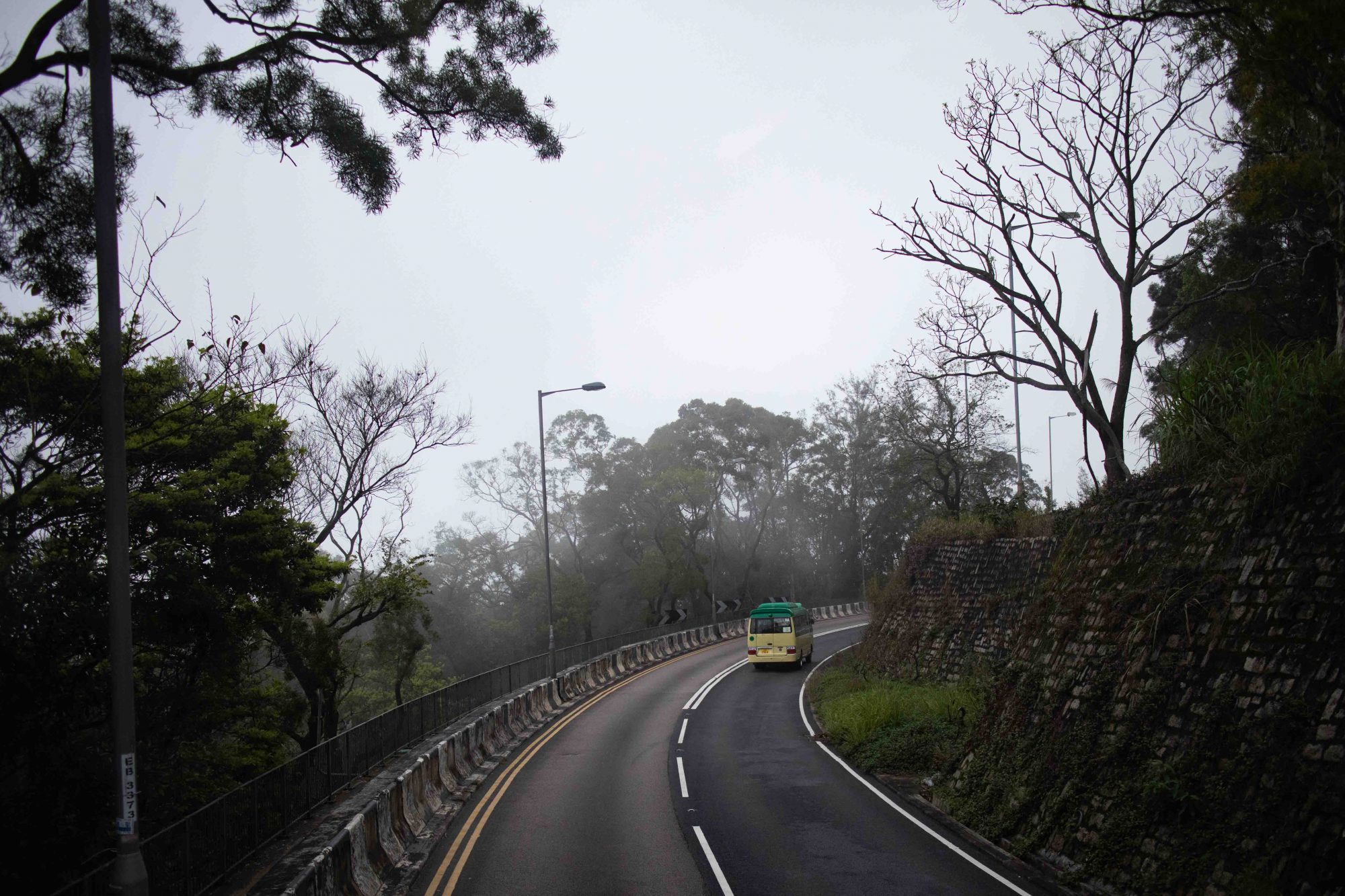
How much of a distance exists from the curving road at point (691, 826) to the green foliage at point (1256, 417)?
5.88 m

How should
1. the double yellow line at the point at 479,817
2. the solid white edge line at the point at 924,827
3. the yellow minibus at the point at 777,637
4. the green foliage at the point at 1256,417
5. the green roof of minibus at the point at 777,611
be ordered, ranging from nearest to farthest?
the green foliage at the point at 1256,417 < the solid white edge line at the point at 924,827 < the double yellow line at the point at 479,817 < the yellow minibus at the point at 777,637 < the green roof of minibus at the point at 777,611

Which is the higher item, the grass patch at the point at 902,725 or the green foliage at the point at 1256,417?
the green foliage at the point at 1256,417

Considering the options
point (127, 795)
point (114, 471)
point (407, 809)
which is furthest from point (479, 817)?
point (114, 471)

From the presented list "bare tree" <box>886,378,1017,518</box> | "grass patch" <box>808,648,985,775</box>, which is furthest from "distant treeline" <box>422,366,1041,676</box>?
"grass patch" <box>808,648,985,775</box>

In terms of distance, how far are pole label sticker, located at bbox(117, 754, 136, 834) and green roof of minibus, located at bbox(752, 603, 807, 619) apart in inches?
1172

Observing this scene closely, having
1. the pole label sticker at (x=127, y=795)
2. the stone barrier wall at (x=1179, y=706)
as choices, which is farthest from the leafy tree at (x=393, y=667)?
the pole label sticker at (x=127, y=795)

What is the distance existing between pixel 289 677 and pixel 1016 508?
70.9 feet

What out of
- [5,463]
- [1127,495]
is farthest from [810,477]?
[5,463]

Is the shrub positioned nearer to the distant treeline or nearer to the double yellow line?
the double yellow line

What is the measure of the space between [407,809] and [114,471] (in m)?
8.18

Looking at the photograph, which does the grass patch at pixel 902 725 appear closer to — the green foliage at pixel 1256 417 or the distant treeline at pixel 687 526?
the green foliage at pixel 1256 417

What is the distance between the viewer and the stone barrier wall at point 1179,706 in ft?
27.1

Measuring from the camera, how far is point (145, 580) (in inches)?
586

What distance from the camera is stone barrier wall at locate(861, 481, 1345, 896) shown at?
8258mm
